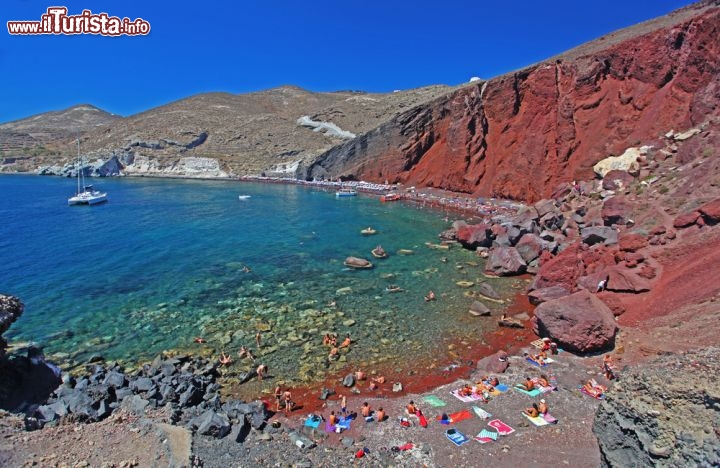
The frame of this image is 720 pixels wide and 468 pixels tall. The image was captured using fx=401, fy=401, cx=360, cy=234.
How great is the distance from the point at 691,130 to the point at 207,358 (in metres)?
39.4

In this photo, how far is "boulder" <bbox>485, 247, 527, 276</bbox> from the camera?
2806 cm

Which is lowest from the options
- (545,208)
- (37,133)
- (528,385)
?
(528,385)

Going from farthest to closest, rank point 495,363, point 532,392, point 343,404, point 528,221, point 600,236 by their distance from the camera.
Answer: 1. point 528,221
2. point 600,236
3. point 495,363
4. point 532,392
5. point 343,404

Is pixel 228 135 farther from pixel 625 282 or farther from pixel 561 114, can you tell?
pixel 625 282

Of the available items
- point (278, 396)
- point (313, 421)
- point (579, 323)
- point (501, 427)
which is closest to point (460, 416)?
point (501, 427)

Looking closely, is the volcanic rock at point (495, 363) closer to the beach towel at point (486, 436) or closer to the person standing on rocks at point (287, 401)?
the beach towel at point (486, 436)

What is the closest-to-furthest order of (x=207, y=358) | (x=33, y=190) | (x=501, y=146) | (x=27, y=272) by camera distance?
(x=207, y=358) → (x=27, y=272) → (x=501, y=146) → (x=33, y=190)

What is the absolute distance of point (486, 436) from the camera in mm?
12133

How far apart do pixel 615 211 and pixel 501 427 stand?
21.8 meters

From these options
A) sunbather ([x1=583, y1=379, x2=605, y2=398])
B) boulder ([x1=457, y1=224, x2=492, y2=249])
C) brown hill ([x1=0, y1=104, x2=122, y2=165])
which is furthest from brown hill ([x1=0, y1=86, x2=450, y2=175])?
sunbather ([x1=583, y1=379, x2=605, y2=398])

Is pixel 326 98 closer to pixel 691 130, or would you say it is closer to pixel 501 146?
pixel 501 146

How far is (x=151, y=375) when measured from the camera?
1602cm

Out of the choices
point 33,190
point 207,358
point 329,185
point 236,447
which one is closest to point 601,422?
point 236,447

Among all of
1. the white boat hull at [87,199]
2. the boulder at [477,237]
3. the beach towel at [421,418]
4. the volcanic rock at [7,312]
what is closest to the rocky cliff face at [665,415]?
the beach towel at [421,418]
